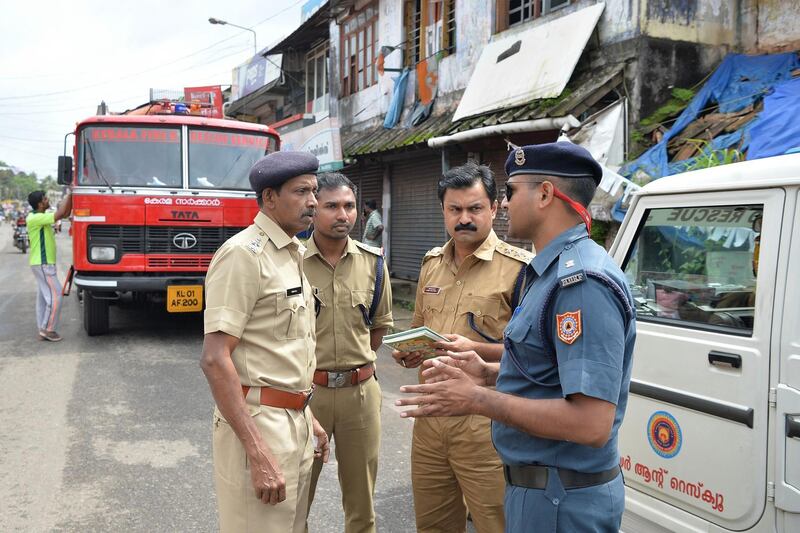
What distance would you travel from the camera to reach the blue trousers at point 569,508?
68.8 inches

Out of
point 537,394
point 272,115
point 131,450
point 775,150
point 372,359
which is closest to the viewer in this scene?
point 537,394

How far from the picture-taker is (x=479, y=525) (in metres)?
2.66

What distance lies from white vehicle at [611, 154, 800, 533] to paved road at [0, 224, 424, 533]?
152cm

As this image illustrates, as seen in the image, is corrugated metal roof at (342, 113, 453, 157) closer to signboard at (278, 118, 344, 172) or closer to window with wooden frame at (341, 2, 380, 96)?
signboard at (278, 118, 344, 172)

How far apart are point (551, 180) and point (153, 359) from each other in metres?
6.61

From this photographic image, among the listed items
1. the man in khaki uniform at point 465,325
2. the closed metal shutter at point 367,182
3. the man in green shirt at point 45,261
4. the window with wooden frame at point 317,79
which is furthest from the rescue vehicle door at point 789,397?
the window with wooden frame at point 317,79

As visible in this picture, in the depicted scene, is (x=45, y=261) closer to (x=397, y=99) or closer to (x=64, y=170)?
(x=64, y=170)

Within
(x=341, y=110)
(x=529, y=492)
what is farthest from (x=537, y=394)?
(x=341, y=110)

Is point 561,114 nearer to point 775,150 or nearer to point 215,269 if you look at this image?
point 775,150

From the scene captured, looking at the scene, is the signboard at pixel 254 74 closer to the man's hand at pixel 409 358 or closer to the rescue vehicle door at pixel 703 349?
the rescue vehicle door at pixel 703 349

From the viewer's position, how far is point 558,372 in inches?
67.4

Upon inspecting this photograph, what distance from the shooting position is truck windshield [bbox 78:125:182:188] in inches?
319

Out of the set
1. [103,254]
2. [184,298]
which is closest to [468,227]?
[184,298]

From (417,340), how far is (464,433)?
28.1 inches
